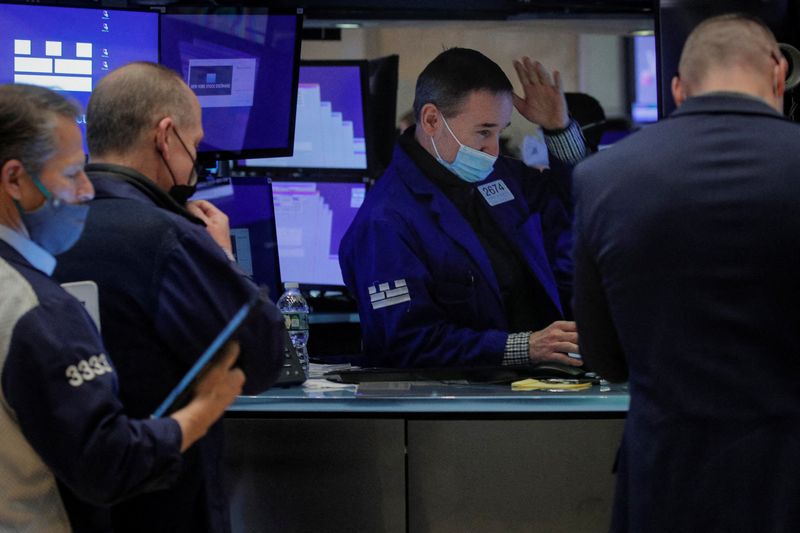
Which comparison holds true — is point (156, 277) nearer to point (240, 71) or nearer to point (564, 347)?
point (564, 347)

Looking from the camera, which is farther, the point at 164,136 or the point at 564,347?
the point at 564,347

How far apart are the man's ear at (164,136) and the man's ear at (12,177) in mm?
461

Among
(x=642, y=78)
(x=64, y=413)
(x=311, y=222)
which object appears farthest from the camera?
(x=642, y=78)

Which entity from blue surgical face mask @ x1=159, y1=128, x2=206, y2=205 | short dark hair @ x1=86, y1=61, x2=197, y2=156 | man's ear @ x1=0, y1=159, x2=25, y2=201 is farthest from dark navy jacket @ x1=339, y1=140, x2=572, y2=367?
man's ear @ x1=0, y1=159, x2=25, y2=201

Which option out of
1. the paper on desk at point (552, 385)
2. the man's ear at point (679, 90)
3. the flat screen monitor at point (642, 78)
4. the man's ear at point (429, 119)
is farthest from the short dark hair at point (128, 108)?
the flat screen monitor at point (642, 78)

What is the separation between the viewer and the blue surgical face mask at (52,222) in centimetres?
202

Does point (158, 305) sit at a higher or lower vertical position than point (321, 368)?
higher

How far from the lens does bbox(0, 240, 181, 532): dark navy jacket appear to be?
186 cm

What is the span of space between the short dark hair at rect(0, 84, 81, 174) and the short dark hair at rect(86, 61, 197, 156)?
338 mm

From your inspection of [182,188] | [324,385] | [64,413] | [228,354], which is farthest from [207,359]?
[324,385]

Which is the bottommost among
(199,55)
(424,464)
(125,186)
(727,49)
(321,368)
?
(424,464)

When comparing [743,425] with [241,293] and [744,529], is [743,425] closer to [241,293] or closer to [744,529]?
[744,529]

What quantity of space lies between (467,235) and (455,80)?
1.64 ft

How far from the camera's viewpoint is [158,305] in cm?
223
